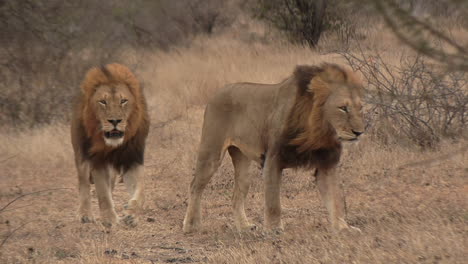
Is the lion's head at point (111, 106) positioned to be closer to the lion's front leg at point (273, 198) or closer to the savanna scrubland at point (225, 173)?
the savanna scrubland at point (225, 173)

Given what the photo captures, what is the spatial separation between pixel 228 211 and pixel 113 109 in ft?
5.33

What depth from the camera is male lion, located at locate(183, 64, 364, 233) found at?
5707mm

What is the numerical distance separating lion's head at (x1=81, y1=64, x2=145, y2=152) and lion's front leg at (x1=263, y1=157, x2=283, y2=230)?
156cm

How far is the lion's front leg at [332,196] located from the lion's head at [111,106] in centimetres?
190

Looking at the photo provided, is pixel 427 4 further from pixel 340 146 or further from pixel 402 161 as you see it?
pixel 402 161

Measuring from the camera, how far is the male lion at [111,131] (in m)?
6.86

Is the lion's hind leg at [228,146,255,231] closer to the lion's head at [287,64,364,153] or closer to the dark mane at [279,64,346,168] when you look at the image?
the dark mane at [279,64,346,168]

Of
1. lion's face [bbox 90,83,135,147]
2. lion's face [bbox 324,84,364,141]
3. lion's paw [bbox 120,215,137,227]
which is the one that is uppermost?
lion's face [bbox 324,84,364,141]

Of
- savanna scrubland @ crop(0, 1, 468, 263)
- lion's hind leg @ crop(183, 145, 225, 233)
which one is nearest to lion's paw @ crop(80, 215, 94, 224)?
savanna scrubland @ crop(0, 1, 468, 263)

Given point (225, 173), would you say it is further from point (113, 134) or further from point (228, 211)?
point (113, 134)

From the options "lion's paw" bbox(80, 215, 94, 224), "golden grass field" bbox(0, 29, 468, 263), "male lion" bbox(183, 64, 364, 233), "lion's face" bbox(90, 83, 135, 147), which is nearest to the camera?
"golden grass field" bbox(0, 29, 468, 263)

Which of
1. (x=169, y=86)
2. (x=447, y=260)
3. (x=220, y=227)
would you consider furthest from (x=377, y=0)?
(x=169, y=86)

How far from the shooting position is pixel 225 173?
879 cm

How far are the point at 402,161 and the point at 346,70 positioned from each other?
106 inches
